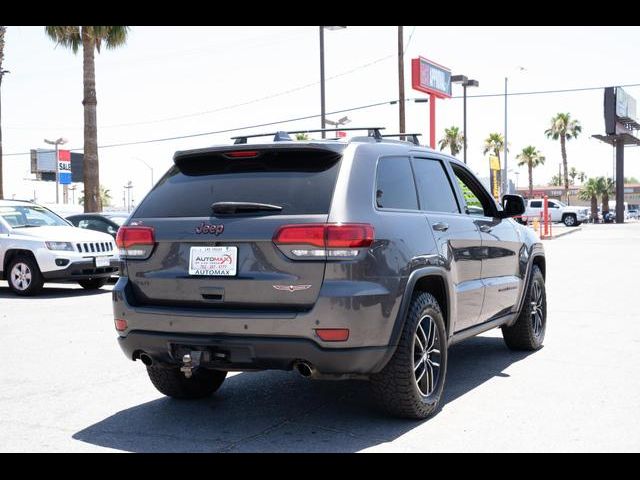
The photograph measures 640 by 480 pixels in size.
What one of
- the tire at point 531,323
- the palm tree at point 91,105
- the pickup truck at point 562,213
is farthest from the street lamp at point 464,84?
the tire at point 531,323

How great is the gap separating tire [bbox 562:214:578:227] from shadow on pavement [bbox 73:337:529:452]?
4615 cm

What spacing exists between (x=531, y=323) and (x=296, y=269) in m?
3.63

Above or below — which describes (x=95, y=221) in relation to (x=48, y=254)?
above

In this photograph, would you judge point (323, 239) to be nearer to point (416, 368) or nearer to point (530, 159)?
point (416, 368)

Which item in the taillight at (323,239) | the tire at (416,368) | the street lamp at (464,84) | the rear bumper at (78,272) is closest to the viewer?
the taillight at (323,239)

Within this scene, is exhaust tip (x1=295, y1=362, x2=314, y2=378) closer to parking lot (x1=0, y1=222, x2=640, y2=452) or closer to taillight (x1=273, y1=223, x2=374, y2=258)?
parking lot (x1=0, y1=222, x2=640, y2=452)

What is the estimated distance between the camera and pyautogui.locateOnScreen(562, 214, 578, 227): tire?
50.2 metres

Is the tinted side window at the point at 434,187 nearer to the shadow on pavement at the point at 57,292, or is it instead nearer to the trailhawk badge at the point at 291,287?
the trailhawk badge at the point at 291,287

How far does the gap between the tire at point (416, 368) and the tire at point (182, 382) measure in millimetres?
1438

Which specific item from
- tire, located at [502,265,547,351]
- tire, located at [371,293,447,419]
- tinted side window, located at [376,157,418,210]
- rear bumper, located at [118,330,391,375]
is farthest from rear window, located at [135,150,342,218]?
tire, located at [502,265,547,351]

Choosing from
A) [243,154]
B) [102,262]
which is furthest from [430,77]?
[243,154]

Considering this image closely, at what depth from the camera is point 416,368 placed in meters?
4.99

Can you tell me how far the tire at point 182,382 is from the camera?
5516 millimetres
